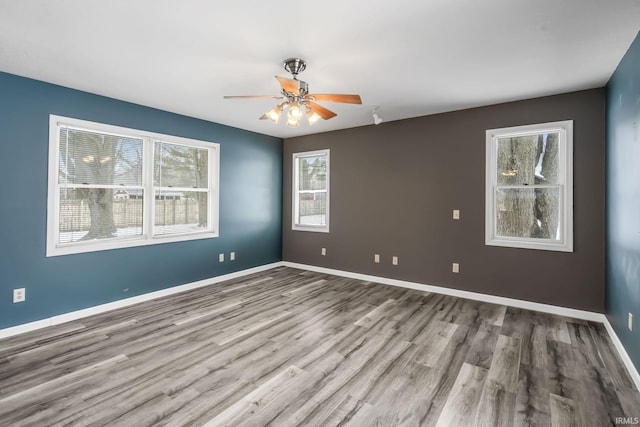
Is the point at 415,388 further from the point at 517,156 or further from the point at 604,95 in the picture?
the point at 604,95

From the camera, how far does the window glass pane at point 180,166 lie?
4.25 m

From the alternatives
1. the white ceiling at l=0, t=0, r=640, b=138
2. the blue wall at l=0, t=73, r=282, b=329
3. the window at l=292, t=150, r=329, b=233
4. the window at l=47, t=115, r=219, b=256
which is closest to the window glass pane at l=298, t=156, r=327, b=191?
the window at l=292, t=150, r=329, b=233

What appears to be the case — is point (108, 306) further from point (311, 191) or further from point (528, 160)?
point (528, 160)

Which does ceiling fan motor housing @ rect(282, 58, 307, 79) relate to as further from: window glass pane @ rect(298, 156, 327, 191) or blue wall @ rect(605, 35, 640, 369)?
window glass pane @ rect(298, 156, 327, 191)

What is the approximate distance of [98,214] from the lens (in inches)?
145

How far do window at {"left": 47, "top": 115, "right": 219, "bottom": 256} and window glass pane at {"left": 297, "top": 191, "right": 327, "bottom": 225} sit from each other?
5.56ft

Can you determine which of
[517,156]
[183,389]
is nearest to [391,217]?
[517,156]

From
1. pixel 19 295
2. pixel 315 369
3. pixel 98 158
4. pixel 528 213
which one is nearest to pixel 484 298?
pixel 528 213

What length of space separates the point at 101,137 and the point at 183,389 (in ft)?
10.2

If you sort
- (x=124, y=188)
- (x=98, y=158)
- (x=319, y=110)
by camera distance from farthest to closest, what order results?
(x=124, y=188) → (x=98, y=158) → (x=319, y=110)

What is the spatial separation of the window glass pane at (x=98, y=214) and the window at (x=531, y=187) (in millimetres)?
4622

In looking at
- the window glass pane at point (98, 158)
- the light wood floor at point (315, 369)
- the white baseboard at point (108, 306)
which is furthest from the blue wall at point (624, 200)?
the window glass pane at point (98, 158)

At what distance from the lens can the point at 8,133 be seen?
2.96 meters

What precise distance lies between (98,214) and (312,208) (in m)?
3.32
